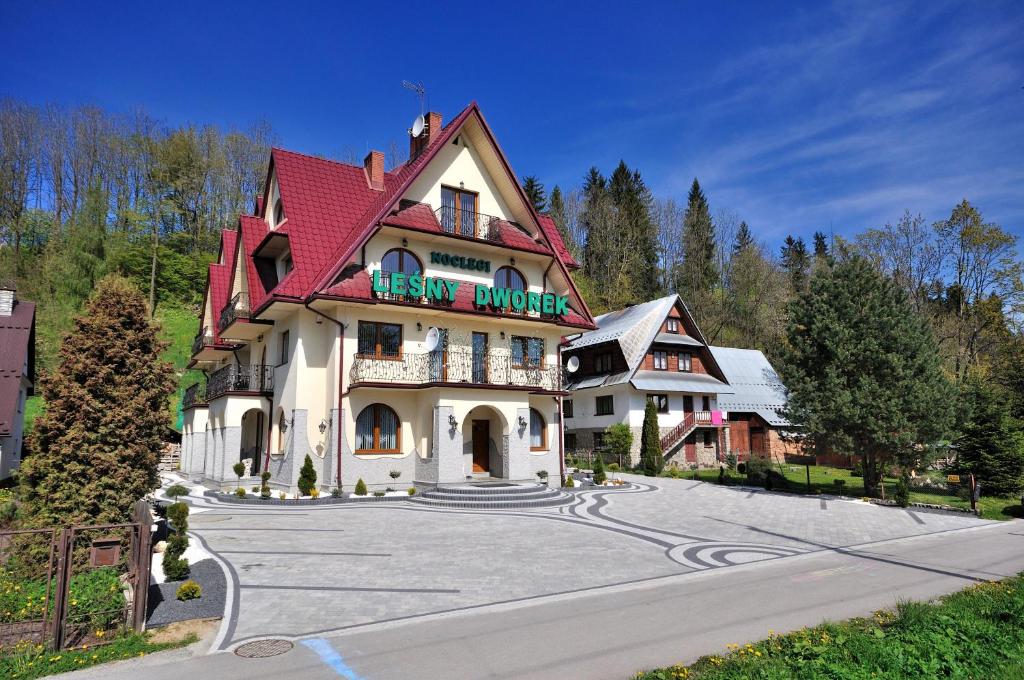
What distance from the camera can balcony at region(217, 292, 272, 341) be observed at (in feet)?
84.8

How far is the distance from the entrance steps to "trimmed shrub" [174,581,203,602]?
Result: 1166 cm

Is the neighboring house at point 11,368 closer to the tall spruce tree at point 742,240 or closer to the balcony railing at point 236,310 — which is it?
the balcony railing at point 236,310

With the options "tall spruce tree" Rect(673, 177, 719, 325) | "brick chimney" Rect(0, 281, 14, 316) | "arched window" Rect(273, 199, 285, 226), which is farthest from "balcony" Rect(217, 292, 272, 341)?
"tall spruce tree" Rect(673, 177, 719, 325)

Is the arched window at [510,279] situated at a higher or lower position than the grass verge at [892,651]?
higher

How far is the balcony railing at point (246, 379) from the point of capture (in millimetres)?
25766

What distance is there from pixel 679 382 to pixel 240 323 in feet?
87.9

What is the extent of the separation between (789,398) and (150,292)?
46.7 m

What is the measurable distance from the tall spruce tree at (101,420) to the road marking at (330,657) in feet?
14.6

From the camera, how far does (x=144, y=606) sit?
816 centimetres

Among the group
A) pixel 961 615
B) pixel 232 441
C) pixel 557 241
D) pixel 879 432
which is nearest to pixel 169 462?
pixel 232 441

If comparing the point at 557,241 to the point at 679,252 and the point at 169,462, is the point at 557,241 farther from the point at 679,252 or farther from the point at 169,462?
the point at 679,252

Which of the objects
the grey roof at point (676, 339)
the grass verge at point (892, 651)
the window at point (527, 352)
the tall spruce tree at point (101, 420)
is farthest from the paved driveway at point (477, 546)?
the grey roof at point (676, 339)

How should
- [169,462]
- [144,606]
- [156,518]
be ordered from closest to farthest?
[144,606] < [156,518] < [169,462]

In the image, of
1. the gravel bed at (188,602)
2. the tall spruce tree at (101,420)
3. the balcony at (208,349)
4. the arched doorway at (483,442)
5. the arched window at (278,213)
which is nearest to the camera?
the gravel bed at (188,602)
